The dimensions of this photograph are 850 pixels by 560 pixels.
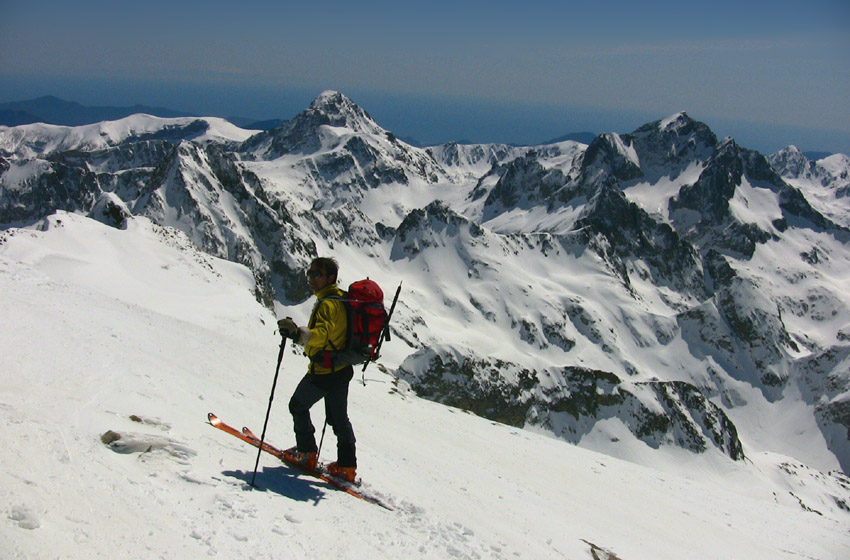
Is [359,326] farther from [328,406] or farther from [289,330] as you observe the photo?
[328,406]

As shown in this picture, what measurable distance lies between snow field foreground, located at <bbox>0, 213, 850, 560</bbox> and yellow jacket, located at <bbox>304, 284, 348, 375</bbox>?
85.6 inches

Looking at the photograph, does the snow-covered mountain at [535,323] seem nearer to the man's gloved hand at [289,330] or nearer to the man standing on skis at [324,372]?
the man standing on skis at [324,372]

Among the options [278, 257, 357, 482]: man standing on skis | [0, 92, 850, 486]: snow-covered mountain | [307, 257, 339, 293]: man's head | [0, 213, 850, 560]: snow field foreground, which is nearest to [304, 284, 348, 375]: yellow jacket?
[278, 257, 357, 482]: man standing on skis

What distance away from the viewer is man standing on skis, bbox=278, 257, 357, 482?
8.38 meters

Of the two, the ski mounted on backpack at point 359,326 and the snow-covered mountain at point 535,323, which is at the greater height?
the ski mounted on backpack at point 359,326

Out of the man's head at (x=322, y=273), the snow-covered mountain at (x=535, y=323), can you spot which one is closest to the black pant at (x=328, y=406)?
the man's head at (x=322, y=273)

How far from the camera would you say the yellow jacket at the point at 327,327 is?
8289mm

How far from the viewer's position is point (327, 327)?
8.36m

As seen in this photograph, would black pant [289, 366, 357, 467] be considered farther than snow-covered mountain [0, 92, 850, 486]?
No

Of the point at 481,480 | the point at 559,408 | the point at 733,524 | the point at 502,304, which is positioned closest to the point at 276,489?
the point at 481,480

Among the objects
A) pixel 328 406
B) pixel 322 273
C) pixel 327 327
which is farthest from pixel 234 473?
pixel 322 273

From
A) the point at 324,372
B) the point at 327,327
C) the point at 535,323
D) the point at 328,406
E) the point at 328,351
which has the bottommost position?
the point at 535,323

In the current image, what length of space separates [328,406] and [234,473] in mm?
1786

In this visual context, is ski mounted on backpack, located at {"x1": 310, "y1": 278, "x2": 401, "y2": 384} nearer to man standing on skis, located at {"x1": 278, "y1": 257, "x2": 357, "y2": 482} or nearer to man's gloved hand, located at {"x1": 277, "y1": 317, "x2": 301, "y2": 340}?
man standing on skis, located at {"x1": 278, "y1": 257, "x2": 357, "y2": 482}
